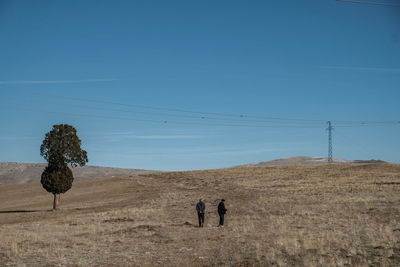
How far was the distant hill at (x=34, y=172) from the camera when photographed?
5561 inches

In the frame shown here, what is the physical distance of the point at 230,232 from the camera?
1054 inches

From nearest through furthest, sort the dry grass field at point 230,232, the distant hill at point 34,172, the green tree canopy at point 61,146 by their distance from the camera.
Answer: the dry grass field at point 230,232, the green tree canopy at point 61,146, the distant hill at point 34,172

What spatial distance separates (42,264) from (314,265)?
1140 centimetres

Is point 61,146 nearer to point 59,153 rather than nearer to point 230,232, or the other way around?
point 59,153

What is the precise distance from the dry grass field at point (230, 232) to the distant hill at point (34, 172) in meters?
81.8

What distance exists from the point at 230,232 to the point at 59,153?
33175mm

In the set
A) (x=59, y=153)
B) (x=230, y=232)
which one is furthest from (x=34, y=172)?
(x=230, y=232)

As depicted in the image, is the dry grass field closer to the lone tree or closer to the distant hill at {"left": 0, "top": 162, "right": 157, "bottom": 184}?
the lone tree

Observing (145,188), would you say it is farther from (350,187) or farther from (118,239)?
(118,239)

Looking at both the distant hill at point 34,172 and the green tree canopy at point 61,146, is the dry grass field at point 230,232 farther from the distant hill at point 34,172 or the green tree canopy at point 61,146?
Answer: the distant hill at point 34,172

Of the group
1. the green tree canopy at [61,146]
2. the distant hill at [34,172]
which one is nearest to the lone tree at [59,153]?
the green tree canopy at [61,146]

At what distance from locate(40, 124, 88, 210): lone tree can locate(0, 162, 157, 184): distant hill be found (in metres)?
89.4

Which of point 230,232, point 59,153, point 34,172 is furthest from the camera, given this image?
point 34,172

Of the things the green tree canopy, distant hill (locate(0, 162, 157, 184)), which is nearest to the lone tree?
the green tree canopy
